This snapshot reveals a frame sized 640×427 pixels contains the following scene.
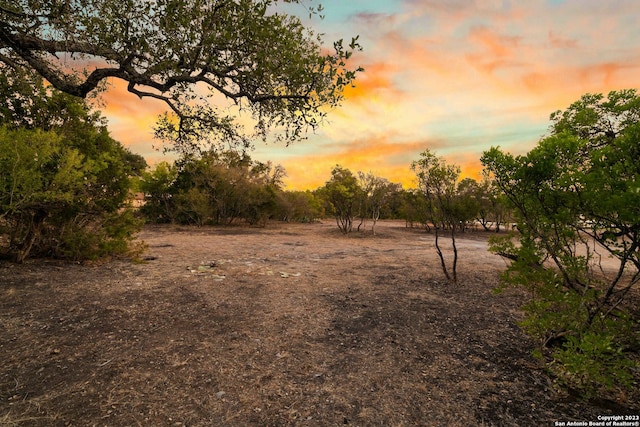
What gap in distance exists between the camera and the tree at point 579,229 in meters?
3.63

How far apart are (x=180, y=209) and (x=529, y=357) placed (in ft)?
120

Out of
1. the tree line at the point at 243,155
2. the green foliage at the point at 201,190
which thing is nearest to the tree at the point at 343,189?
the green foliage at the point at 201,190

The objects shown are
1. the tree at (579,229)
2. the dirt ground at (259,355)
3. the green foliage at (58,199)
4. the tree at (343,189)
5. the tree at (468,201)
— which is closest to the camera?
the tree at (579,229)

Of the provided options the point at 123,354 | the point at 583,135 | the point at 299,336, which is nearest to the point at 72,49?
the point at 123,354

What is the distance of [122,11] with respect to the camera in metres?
6.48

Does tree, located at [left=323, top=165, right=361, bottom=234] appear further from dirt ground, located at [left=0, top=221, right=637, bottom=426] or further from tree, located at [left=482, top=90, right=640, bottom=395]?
tree, located at [left=482, top=90, right=640, bottom=395]

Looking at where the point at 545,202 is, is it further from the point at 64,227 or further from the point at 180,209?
the point at 180,209

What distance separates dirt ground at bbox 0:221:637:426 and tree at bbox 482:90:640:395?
0.93 m

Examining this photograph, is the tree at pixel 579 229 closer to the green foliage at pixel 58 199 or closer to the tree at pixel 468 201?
the green foliage at pixel 58 199

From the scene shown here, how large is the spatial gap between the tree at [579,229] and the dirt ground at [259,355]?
0.93 m

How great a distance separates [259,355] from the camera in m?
5.58

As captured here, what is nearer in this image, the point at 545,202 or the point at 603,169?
the point at 603,169

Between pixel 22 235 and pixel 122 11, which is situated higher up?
pixel 122 11

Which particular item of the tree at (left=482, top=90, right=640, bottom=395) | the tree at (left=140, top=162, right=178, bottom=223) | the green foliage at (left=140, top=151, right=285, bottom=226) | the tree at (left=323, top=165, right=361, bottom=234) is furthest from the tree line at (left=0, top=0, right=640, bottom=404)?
the tree at (left=140, top=162, right=178, bottom=223)
